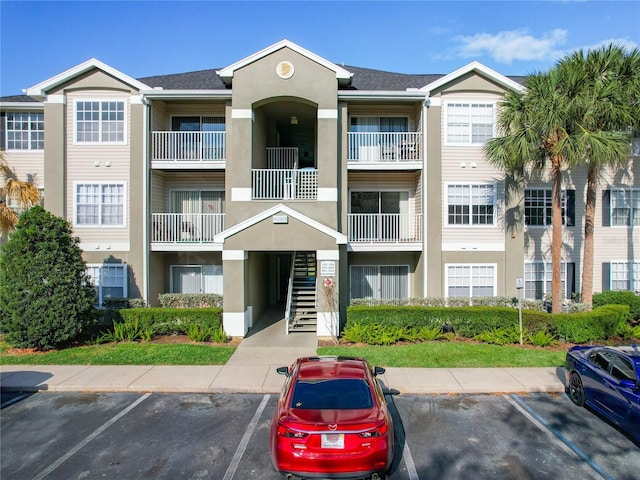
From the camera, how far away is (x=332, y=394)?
569 centimetres

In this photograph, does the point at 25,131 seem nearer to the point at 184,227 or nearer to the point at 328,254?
the point at 184,227

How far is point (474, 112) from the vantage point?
1530 cm

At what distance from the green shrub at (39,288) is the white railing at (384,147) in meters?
10.5

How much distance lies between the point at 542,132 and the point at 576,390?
27.5ft

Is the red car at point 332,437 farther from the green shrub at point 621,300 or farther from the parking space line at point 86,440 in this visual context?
the green shrub at point 621,300

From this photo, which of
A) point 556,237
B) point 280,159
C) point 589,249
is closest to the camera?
point 556,237

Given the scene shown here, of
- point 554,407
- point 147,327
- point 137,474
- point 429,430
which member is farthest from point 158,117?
point 554,407

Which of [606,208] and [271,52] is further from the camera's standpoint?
[606,208]

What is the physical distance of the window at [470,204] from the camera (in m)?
15.3

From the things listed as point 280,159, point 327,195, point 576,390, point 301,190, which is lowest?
point 576,390

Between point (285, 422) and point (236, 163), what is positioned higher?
point (236, 163)

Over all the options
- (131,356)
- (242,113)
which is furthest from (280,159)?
(131,356)

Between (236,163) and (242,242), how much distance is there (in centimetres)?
295

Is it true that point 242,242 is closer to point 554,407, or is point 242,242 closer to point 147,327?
point 147,327
